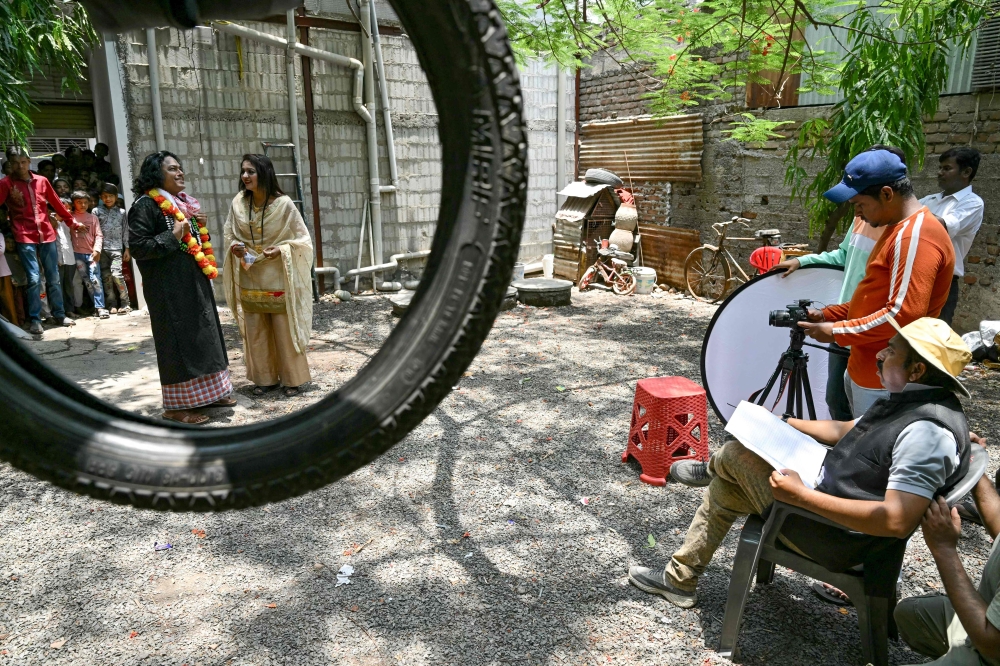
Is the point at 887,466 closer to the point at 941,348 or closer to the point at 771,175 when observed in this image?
the point at 941,348

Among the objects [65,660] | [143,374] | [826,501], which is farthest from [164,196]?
[826,501]

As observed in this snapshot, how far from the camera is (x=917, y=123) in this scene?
5.17 m

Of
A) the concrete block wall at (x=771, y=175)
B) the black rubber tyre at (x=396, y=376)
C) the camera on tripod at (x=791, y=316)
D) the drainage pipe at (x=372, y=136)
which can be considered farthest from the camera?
the drainage pipe at (x=372, y=136)

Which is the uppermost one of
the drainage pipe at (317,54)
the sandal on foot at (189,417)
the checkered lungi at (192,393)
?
the drainage pipe at (317,54)

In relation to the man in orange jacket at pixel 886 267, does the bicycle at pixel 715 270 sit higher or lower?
lower

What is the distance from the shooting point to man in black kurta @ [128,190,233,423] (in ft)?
12.9

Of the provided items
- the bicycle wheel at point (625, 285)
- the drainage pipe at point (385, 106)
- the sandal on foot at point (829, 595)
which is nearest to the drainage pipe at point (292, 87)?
the drainage pipe at point (385, 106)

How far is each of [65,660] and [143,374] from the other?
3625 millimetres

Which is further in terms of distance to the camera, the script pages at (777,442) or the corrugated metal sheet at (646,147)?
the corrugated metal sheet at (646,147)

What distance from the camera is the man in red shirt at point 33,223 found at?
6.02m

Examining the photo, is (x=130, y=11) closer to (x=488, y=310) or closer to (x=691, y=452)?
(x=488, y=310)

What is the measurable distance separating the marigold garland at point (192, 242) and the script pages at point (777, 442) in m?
3.20

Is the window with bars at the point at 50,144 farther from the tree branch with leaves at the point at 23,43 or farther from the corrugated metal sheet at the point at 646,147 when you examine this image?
the corrugated metal sheet at the point at 646,147

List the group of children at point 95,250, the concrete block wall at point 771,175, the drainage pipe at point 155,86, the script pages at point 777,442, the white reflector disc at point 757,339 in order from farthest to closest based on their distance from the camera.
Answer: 1. the drainage pipe at point 155,86
2. the group of children at point 95,250
3. the concrete block wall at point 771,175
4. the white reflector disc at point 757,339
5. the script pages at point 777,442
